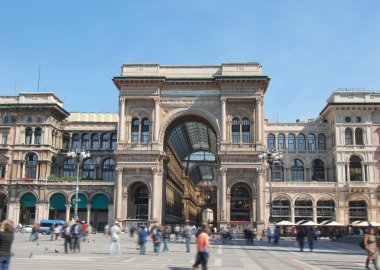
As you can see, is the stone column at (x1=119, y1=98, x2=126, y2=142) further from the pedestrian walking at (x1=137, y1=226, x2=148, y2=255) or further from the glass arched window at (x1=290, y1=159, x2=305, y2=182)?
the pedestrian walking at (x1=137, y1=226, x2=148, y2=255)

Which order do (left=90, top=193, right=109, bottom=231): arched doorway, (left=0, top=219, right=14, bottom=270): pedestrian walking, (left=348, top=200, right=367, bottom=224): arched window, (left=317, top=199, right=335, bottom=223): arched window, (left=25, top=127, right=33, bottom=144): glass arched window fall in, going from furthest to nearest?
(left=25, top=127, right=33, bottom=144): glass arched window → (left=90, top=193, right=109, bottom=231): arched doorway → (left=317, top=199, right=335, bottom=223): arched window → (left=348, top=200, right=367, bottom=224): arched window → (left=0, top=219, right=14, bottom=270): pedestrian walking

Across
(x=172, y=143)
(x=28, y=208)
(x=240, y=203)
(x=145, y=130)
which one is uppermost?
(x=172, y=143)

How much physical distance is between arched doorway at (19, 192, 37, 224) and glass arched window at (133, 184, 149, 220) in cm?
1790

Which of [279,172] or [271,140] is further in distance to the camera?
[271,140]

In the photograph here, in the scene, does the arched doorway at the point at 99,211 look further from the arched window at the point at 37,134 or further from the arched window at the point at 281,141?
the arched window at the point at 281,141

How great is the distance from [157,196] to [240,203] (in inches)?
486

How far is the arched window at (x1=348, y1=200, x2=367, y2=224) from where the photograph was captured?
244ft

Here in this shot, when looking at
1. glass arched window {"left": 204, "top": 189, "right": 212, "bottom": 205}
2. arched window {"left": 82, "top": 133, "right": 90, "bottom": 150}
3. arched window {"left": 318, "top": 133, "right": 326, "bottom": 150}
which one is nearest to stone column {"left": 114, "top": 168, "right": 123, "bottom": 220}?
arched window {"left": 82, "top": 133, "right": 90, "bottom": 150}

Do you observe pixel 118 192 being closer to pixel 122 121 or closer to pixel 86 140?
pixel 122 121

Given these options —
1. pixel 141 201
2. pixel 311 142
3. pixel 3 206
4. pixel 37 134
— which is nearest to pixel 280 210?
pixel 311 142

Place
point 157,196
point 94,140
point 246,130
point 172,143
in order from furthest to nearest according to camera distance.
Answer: point 172,143
point 94,140
point 246,130
point 157,196

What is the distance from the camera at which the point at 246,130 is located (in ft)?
226

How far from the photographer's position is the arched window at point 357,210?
74375 millimetres

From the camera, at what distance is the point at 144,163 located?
220ft
